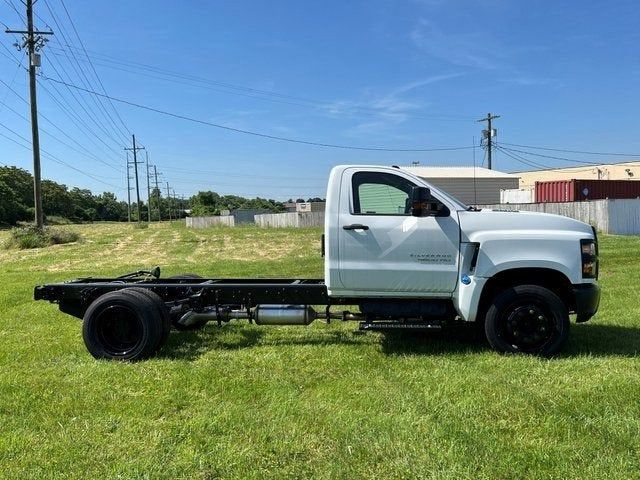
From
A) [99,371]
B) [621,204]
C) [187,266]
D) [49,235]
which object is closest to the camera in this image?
[99,371]

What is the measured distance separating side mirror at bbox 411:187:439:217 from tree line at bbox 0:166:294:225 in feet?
349

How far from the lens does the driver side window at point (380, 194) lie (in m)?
6.17

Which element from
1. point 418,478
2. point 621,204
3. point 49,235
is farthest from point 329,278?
point 49,235

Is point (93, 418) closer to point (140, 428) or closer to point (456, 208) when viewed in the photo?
point (140, 428)

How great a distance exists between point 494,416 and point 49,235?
2930cm

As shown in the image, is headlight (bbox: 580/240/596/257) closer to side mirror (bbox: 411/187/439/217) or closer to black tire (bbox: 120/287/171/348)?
side mirror (bbox: 411/187/439/217)

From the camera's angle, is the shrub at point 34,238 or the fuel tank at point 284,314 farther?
the shrub at point 34,238

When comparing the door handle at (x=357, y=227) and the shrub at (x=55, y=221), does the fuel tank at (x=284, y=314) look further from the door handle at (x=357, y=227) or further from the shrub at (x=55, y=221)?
the shrub at (x=55, y=221)

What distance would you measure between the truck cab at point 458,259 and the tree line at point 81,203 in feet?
347

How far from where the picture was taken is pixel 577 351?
6258 millimetres

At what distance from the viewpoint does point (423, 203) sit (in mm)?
5902

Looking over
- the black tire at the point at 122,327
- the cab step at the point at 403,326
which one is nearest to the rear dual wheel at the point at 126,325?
the black tire at the point at 122,327

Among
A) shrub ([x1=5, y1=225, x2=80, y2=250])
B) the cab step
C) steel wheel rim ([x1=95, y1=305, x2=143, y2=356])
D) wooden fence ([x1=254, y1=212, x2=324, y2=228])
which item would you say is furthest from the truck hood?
wooden fence ([x1=254, y1=212, x2=324, y2=228])

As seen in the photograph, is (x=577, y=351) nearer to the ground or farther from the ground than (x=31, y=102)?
nearer to the ground
